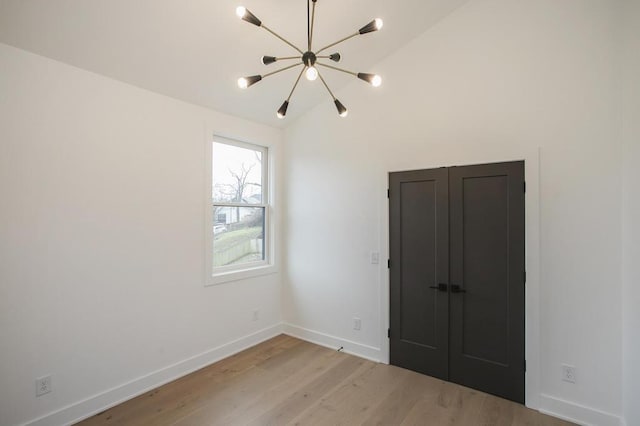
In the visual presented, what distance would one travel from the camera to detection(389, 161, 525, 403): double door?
8.84 feet

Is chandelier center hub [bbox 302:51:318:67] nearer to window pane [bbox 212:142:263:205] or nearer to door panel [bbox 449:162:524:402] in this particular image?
door panel [bbox 449:162:524:402]

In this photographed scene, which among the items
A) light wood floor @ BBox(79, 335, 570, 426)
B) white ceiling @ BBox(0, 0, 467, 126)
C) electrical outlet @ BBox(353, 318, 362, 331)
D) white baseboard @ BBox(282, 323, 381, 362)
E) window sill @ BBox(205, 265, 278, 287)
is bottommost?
light wood floor @ BBox(79, 335, 570, 426)

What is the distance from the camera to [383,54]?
3379mm

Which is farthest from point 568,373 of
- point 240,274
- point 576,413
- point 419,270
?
point 240,274

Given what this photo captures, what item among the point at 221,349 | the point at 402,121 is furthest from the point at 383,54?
the point at 221,349

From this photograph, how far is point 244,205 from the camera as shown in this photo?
392cm

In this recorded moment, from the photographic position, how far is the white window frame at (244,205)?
3381 mm

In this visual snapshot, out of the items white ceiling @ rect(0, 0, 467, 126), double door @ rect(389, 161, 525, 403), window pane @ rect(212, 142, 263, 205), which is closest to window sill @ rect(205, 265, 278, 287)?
window pane @ rect(212, 142, 263, 205)

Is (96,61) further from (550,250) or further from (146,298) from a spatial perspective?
(550,250)

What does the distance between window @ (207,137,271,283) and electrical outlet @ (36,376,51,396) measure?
58.8 inches

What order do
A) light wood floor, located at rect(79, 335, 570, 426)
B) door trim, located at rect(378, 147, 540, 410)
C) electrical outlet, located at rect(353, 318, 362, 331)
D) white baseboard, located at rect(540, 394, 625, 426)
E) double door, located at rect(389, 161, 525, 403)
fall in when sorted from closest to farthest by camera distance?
white baseboard, located at rect(540, 394, 625, 426) < light wood floor, located at rect(79, 335, 570, 426) < door trim, located at rect(378, 147, 540, 410) < double door, located at rect(389, 161, 525, 403) < electrical outlet, located at rect(353, 318, 362, 331)

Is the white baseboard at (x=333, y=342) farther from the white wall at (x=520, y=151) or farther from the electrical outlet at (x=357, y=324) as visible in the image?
the electrical outlet at (x=357, y=324)

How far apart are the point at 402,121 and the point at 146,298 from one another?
121 inches

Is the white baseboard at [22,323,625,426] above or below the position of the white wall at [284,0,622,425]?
below
